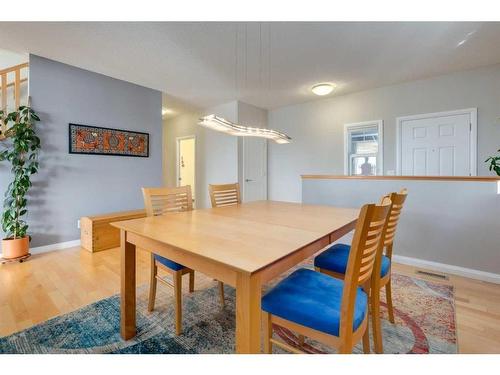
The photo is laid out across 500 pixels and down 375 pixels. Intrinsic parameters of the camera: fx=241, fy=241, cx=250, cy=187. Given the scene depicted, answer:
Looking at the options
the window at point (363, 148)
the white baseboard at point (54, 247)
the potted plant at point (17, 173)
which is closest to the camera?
the potted plant at point (17, 173)

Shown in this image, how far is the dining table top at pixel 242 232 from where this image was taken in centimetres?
100

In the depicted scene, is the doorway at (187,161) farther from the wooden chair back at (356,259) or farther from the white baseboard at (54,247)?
the wooden chair back at (356,259)

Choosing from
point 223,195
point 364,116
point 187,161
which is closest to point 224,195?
point 223,195

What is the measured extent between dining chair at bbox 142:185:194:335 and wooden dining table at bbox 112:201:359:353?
21cm

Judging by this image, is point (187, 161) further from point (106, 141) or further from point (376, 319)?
point (376, 319)

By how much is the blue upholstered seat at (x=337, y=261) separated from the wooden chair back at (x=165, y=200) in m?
1.22

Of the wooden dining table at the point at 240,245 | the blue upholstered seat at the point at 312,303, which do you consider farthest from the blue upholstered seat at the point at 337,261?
the blue upholstered seat at the point at 312,303

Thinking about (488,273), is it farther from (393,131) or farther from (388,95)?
(388,95)

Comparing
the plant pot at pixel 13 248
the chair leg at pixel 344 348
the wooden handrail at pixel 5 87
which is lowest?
the plant pot at pixel 13 248

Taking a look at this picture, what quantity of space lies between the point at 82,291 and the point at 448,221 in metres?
3.65

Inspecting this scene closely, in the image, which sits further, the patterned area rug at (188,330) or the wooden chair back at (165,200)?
the wooden chair back at (165,200)

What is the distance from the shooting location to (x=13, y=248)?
275 cm
